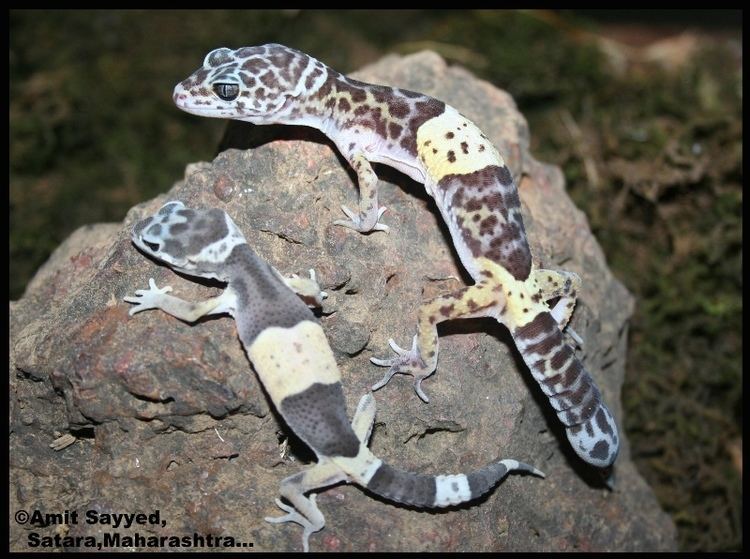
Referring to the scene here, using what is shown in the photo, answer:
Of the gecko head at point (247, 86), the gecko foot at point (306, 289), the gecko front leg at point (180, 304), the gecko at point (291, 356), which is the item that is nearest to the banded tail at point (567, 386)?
the gecko at point (291, 356)

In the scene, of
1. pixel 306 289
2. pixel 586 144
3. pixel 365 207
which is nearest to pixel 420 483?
pixel 306 289

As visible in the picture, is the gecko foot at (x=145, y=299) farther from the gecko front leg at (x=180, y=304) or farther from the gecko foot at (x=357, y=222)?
the gecko foot at (x=357, y=222)

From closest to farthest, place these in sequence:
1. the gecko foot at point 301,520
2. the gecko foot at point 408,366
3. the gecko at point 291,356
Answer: the gecko at point 291,356 < the gecko foot at point 301,520 < the gecko foot at point 408,366

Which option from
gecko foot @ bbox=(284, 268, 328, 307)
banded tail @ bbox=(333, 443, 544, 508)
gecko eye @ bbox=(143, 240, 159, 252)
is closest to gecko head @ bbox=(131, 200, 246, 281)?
gecko eye @ bbox=(143, 240, 159, 252)

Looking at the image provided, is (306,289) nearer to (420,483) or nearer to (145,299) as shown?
(145,299)

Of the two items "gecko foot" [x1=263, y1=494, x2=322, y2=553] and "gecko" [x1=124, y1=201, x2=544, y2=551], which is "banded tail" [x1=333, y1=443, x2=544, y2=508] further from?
"gecko foot" [x1=263, y1=494, x2=322, y2=553]

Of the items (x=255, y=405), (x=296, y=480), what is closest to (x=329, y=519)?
(x=296, y=480)

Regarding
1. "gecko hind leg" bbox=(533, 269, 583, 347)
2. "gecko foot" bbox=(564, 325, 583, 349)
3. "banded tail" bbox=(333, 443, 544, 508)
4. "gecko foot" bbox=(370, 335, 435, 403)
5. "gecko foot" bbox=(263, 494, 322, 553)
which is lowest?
"gecko foot" bbox=(263, 494, 322, 553)
